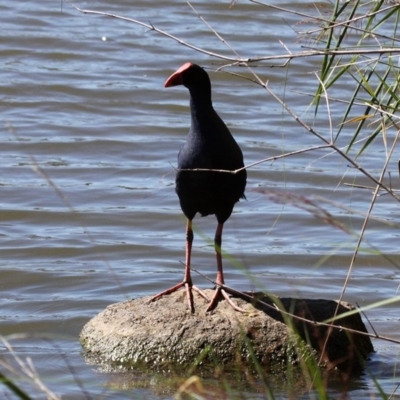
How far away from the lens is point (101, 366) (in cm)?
516

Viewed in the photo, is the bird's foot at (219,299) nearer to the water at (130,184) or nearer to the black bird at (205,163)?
the black bird at (205,163)

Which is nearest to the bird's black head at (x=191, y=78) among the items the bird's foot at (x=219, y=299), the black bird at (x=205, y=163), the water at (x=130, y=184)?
the black bird at (x=205, y=163)

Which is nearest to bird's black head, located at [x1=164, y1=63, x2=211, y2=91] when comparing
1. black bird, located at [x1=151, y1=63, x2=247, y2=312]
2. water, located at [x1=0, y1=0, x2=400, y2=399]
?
black bird, located at [x1=151, y1=63, x2=247, y2=312]

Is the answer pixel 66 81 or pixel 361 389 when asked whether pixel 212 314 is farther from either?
pixel 66 81

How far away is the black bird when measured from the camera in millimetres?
5199

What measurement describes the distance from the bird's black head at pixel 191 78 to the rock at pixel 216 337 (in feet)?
3.64

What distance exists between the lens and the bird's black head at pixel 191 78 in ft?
17.5

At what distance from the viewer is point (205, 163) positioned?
518cm

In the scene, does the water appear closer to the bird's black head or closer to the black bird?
the black bird

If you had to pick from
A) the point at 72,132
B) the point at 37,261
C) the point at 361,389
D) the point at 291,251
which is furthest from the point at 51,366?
the point at 72,132

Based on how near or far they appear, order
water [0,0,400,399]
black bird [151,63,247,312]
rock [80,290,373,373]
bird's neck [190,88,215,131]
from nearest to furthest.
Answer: rock [80,290,373,373] < black bird [151,63,247,312] < bird's neck [190,88,215,131] < water [0,0,400,399]

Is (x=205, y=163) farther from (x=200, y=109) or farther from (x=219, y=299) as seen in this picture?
(x=219, y=299)

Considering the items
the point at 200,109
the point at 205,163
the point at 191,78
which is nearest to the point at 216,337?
the point at 205,163

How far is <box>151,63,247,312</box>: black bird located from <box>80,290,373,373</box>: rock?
0.13 meters
